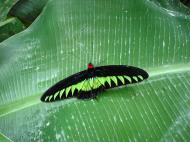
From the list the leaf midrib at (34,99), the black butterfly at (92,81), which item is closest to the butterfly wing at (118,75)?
the black butterfly at (92,81)

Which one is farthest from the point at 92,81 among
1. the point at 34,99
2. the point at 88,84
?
the point at 34,99

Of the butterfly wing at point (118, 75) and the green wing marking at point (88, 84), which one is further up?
the butterfly wing at point (118, 75)

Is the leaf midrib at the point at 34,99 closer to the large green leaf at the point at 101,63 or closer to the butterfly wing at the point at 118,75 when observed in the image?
the large green leaf at the point at 101,63

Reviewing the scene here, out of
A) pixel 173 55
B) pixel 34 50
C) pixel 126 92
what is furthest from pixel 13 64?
pixel 173 55

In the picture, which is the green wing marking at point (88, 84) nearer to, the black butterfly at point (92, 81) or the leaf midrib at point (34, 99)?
the black butterfly at point (92, 81)

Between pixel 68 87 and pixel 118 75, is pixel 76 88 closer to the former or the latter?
pixel 68 87

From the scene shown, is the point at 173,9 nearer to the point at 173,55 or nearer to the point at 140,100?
the point at 173,55

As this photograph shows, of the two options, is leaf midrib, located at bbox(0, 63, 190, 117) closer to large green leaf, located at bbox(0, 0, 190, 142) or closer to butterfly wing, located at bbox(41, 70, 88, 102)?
large green leaf, located at bbox(0, 0, 190, 142)
